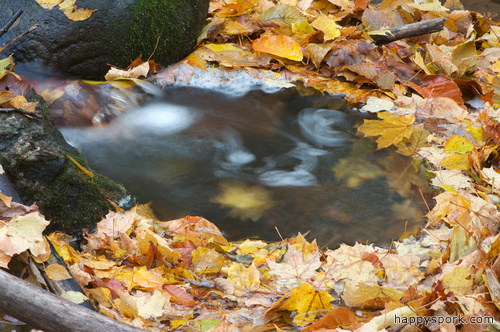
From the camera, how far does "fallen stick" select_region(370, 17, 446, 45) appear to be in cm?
427

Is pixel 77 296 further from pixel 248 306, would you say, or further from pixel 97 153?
pixel 97 153

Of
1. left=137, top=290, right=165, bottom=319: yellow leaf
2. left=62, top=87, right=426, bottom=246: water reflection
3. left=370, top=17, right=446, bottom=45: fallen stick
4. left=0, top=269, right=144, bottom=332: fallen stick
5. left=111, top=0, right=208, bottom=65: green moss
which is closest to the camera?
left=0, top=269, right=144, bottom=332: fallen stick

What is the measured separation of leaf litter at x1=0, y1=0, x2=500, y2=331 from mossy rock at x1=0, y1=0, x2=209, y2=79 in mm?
218

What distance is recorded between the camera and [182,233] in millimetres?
2553

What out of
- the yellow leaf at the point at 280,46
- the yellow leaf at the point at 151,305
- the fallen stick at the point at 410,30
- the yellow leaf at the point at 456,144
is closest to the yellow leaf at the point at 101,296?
the yellow leaf at the point at 151,305

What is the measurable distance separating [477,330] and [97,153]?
2745mm

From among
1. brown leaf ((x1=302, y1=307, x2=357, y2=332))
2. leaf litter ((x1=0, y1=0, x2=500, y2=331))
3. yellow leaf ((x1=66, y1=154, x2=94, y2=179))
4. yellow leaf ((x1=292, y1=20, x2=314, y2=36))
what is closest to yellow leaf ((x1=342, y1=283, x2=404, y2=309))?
leaf litter ((x1=0, y1=0, x2=500, y2=331))

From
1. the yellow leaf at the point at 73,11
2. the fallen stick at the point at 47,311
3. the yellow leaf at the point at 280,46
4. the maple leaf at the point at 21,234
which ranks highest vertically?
the yellow leaf at the point at 73,11

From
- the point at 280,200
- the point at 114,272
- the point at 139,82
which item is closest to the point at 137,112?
the point at 139,82

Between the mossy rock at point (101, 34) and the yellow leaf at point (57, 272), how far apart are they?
2665mm

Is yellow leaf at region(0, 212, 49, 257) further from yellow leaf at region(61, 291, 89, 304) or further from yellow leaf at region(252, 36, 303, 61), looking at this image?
yellow leaf at region(252, 36, 303, 61)

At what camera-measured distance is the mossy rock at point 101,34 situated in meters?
3.80

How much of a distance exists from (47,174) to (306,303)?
1.46 meters

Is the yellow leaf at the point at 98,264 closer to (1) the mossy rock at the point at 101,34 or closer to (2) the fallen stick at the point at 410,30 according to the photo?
(1) the mossy rock at the point at 101,34
